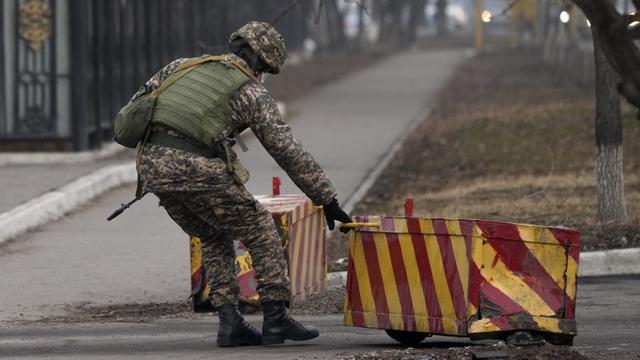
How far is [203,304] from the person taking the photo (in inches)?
357

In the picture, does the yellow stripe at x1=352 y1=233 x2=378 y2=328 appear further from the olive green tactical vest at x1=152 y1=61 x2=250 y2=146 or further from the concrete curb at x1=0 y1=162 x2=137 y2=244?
the concrete curb at x1=0 y1=162 x2=137 y2=244

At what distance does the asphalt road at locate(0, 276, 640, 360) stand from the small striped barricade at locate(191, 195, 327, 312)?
6.0 inches

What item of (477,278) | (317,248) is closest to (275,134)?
(477,278)

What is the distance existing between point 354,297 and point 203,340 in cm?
86

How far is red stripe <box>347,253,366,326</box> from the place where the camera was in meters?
7.70

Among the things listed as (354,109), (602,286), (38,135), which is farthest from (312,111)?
(602,286)

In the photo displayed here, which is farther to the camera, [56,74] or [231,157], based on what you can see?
[56,74]

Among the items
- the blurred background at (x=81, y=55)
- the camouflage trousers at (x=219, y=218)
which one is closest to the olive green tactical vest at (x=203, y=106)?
the camouflage trousers at (x=219, y=218)

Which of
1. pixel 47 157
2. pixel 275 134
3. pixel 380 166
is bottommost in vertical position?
pixel 275 134

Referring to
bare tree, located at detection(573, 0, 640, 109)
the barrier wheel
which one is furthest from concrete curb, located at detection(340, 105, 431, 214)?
bare tree, located at detection(573, 0, 640, 109)

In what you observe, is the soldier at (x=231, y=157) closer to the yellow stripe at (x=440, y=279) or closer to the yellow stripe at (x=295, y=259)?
the yellow stripe at (x=440, y=279)

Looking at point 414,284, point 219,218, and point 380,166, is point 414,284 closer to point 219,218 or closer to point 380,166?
point 219,218

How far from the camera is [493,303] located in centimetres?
729

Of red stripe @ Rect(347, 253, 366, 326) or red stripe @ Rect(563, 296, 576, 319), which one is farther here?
red stripe @ Rect(347, 253, 366, 326)
